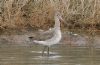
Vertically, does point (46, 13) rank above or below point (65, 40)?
above

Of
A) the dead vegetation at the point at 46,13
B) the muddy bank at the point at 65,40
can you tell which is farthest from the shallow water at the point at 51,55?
the dead vegetation at the point at 46,13

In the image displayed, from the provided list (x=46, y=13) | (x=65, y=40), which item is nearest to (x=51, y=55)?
(x=65, y=40)

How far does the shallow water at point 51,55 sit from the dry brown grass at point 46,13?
160cm

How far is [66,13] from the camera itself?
17109mm

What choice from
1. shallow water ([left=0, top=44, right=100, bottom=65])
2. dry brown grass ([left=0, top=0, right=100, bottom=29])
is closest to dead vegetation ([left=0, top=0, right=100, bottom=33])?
dry brown grass ([left=0, top=0, right=100, bottom=29])

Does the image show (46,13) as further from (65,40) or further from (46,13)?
(65,40)

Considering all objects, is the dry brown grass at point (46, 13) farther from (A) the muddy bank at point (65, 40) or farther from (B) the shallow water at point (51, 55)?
(B) the shallow water at point (51, 55)

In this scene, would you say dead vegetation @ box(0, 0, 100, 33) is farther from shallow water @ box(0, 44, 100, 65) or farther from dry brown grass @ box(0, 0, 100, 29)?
shallow water @ box(0, 44, 100, 65)

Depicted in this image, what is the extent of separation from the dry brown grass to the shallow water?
1.60 meters

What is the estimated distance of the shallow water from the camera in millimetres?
11946

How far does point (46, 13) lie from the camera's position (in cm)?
1702

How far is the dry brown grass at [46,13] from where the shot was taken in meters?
16.6

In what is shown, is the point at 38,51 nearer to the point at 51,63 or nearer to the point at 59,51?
the point at 59,51

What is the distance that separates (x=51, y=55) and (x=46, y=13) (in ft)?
13.3
